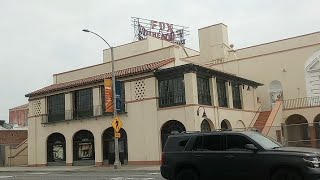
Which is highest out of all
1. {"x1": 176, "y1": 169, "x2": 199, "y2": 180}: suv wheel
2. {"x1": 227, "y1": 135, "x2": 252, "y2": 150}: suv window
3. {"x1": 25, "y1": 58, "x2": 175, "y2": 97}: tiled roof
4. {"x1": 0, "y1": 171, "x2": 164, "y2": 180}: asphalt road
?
{"x1": 25, "y1": 58, "x2": 175, "y2": 97}: tiled roof

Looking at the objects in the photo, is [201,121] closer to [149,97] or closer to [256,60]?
[149,97]

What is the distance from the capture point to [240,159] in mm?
12391

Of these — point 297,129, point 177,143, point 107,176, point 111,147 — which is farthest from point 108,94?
point 297,129

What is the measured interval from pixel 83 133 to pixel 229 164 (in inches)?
1010

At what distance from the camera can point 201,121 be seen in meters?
30.6

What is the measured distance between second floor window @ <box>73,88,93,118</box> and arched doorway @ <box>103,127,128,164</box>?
7.65 ft

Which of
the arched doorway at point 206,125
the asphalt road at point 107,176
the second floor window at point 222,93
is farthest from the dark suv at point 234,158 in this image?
the second floor window at point 222,93

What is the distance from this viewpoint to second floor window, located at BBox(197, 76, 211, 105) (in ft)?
103

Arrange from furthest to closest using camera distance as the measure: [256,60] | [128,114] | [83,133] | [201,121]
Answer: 1. [256,60]
2. [83,133]
3. [128,114]
4. [201,121]

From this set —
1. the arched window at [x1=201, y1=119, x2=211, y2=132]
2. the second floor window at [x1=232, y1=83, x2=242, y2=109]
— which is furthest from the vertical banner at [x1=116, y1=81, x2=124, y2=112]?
the second floor window at [x1=232, y1=83, x2=242, y2=109]

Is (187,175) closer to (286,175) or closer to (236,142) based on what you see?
(236,142)

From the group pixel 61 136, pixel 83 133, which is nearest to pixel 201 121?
pixel 83 133

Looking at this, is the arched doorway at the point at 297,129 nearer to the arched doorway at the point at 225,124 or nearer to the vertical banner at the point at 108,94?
the arched doorway at the point at 225,124

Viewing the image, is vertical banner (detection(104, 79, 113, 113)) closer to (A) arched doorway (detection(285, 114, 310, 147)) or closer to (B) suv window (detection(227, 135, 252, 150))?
(A) arched doorway (detection(285, 114, 310, 147))
